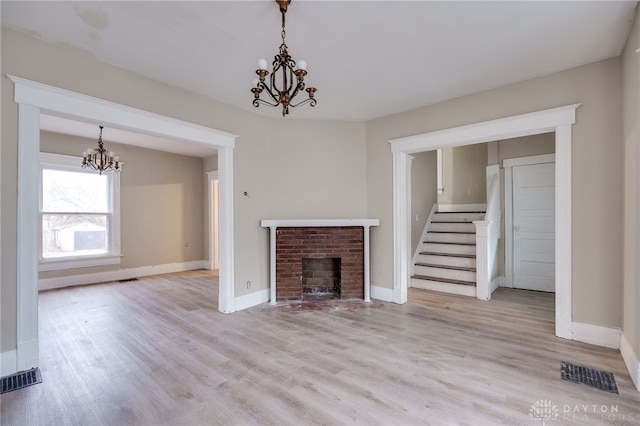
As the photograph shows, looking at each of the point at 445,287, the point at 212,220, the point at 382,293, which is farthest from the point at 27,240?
the point at 445,287

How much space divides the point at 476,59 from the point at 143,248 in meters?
6.77

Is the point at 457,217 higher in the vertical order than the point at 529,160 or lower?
lower

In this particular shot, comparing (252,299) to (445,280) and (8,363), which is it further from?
(445,280)

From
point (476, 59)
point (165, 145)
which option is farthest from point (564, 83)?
point (165, 145)

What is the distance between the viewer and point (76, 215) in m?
5.59

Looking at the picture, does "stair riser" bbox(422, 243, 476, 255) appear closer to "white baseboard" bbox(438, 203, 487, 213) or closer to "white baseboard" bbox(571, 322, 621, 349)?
"white baseboard" bbox(438, 203, 487, 213)

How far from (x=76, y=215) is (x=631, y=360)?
307 inches

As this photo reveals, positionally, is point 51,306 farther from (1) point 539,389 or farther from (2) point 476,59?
(2) point 476,59

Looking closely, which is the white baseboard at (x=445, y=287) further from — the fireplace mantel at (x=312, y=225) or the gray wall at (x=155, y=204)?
the gray wall at (x=155, y=204)

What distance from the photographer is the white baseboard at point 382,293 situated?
14.3 ft

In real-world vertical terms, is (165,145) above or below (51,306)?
above

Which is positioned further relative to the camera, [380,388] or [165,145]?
[165,145]

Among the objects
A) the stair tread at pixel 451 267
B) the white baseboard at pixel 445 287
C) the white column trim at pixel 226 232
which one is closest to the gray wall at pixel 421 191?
the stair tread at pixel 451 267

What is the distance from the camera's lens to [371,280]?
4586 mm
